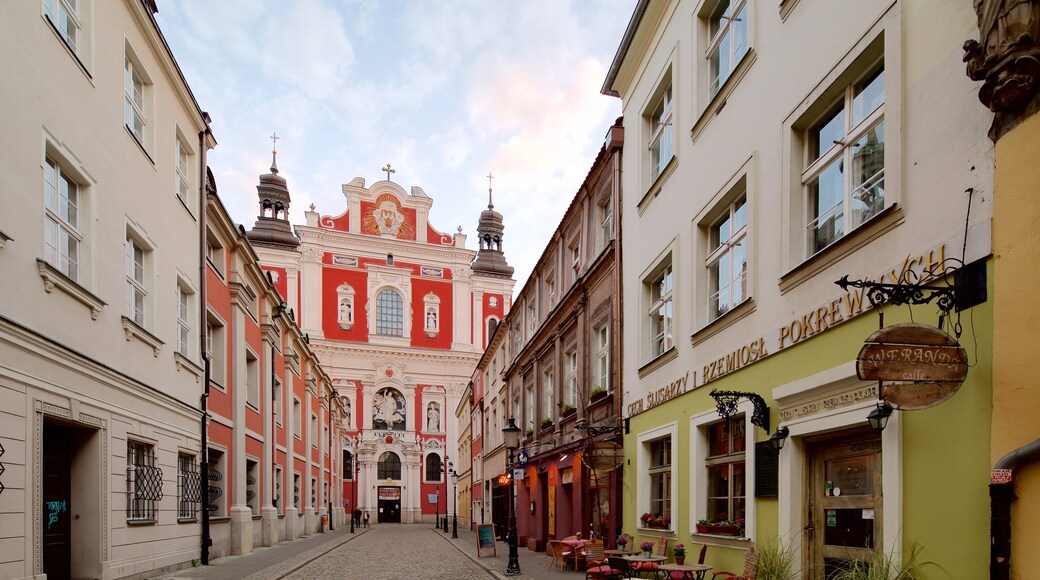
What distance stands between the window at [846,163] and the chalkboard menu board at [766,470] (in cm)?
237

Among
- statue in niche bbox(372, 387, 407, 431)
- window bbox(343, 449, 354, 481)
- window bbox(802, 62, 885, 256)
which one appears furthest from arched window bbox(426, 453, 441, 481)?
window bbox(802, 62, 885, 256)

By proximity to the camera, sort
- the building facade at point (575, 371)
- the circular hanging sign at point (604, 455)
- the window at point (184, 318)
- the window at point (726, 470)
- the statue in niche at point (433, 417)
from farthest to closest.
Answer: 1. the statue in niche at point (433, 417)
2. the window at point (184, 318)
3. the building facade at point (575, 371)
4. the circular hanging sign at point (604, 455)
5. the window at point (726, 470)

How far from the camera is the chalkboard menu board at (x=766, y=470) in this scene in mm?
8617

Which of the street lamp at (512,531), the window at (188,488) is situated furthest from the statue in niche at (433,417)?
the window at (188,488)

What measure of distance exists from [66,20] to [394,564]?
14.5m

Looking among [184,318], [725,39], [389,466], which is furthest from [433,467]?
[725,39]

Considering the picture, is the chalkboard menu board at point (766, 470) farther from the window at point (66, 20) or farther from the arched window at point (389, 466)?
the arched window at point (389, 466)

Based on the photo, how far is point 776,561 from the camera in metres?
8.25

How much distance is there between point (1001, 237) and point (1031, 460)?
152cm

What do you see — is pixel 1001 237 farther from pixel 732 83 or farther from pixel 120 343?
pixel 120 343

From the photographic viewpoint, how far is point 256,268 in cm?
2266

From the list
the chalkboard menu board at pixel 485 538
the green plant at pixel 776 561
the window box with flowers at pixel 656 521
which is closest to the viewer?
the green plant at pixel 776 561

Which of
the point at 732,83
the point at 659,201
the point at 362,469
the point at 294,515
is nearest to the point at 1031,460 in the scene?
the point at 732,83

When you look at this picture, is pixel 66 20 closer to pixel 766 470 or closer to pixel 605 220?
pixel 605 220
